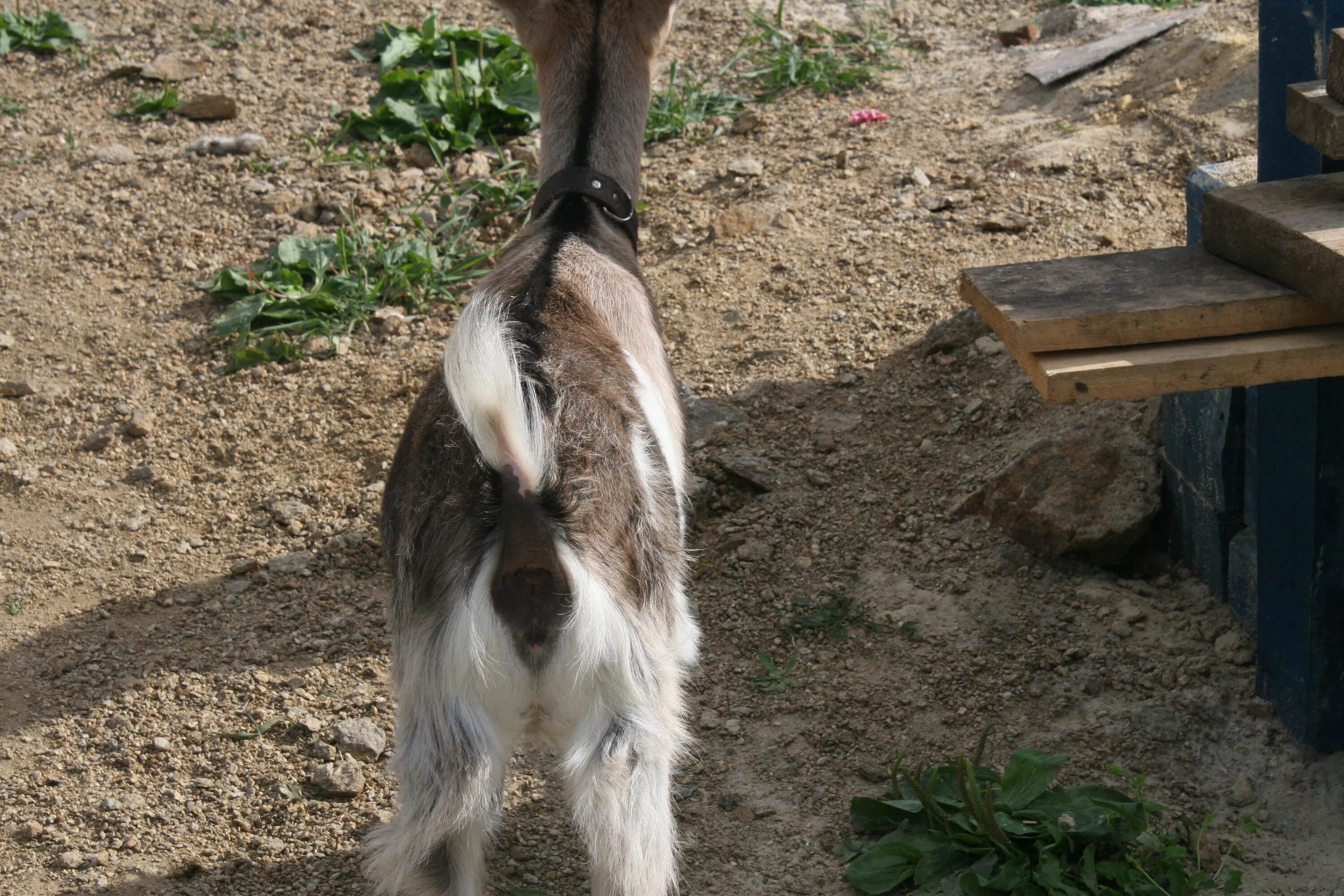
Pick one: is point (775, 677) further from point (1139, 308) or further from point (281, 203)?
point (281, 203)

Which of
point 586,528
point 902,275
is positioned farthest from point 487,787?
point 902,275

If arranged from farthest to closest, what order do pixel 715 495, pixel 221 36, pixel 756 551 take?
pixel 221 36, pixel 715 495, pixel 756 551

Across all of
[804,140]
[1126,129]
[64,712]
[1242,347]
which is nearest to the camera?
[1242,347]

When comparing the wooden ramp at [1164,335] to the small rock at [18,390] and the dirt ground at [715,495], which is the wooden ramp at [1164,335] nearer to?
the dirt ground at [715,495]

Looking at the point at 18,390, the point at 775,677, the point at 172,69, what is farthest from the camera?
the point at 172,69

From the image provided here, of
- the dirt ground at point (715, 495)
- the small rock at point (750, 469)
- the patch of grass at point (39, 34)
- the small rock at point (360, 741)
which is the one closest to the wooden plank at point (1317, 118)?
the dirt ground at point (715, 495)

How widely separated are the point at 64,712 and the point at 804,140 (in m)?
3.59

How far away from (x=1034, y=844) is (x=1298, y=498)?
989 mm

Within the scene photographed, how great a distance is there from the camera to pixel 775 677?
3.52 m

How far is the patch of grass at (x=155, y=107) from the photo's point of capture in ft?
19.1

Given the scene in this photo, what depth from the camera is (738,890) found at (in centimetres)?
297

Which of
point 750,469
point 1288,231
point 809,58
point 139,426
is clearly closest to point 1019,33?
point 809,58

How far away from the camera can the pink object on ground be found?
17.9ft

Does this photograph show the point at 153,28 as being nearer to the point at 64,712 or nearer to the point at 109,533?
the point at 109,533
